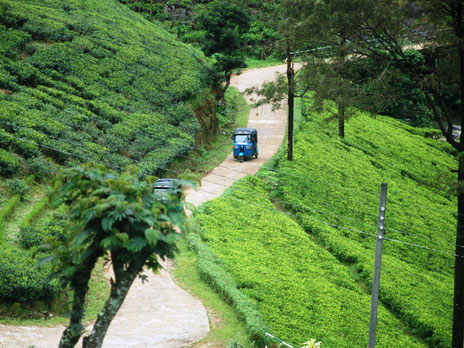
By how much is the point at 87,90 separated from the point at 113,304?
75.5 ft

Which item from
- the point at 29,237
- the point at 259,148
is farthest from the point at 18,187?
the point at 259,148

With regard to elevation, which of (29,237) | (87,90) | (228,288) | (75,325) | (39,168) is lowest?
(228,288)

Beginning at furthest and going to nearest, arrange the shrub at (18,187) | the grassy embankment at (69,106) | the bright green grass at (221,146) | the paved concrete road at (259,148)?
the bright green grass at (221,146), the paved concrete road at (259,148), the shrub at (18,187), the grassy embankment at (69,106)

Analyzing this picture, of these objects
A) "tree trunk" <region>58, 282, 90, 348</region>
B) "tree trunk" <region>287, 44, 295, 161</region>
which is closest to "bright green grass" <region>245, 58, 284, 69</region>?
"tree trunk" <region>287, 44, 295, 161</region>

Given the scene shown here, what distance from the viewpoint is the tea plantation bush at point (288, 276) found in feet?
52.4

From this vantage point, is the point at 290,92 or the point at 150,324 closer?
the point at 150,324

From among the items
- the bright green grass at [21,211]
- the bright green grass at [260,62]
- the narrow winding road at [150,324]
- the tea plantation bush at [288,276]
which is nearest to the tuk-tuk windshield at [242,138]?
the tea plantation bush at [288,276]

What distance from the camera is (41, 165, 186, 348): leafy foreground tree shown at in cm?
844

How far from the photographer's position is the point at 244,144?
31750 mm

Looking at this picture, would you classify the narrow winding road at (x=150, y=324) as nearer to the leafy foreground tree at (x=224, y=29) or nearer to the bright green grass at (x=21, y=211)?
the bright green grass at (x=21, y=211)

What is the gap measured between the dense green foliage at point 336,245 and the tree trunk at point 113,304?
707 cm

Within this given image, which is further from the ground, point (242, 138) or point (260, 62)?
point (260, 62)

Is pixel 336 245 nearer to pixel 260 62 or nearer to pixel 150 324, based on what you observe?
pixel 150 324

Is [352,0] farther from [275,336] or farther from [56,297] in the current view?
[56,297]
